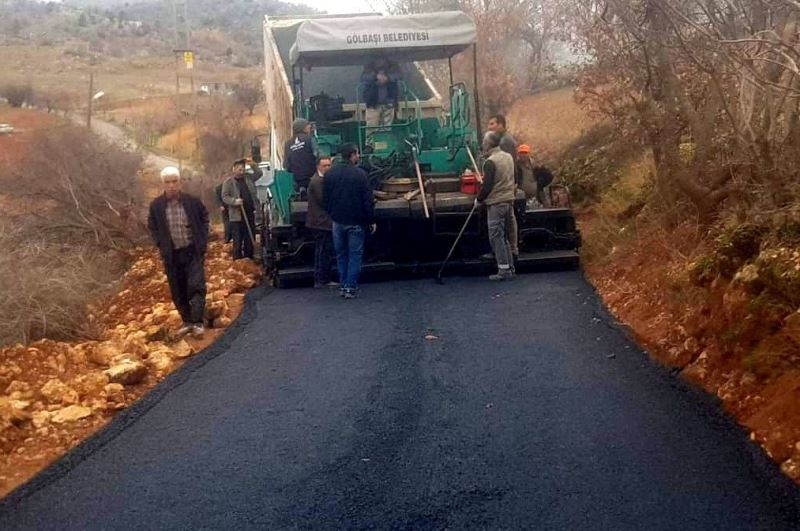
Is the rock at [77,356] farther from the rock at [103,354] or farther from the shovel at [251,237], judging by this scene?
the shovel at [251,237]

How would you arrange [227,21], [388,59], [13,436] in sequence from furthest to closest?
[227,21], [388,59], [13,436]

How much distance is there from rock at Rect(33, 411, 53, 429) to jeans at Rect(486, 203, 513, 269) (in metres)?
5.30

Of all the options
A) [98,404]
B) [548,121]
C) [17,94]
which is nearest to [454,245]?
[98,404]

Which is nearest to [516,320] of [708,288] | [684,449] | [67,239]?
[708,288]

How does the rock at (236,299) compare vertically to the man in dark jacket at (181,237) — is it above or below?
below

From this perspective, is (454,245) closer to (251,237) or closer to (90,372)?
(90,372)

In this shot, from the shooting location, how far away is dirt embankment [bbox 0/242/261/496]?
20.6 feet

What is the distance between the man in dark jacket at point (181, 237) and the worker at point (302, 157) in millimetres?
2907

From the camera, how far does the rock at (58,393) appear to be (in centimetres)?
700

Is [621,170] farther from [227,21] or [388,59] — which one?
[227,21]

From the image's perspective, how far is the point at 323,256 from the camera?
36.0 feet

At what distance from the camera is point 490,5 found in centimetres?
2292

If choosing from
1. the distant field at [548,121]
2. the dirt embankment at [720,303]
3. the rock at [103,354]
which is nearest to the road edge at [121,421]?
the rock at [103,354]

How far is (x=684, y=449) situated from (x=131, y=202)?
45.9 ft
